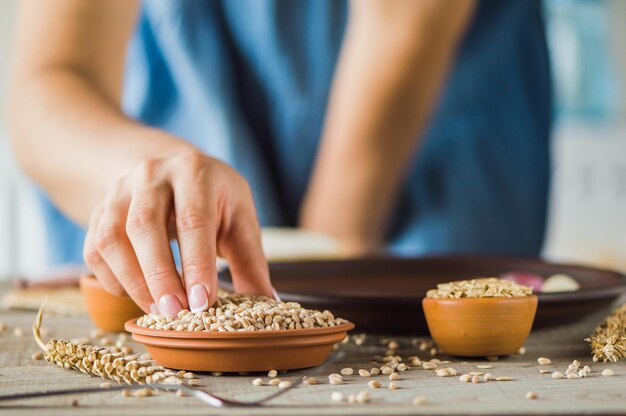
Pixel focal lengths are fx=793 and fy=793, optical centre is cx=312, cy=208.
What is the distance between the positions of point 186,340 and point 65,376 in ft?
0.43

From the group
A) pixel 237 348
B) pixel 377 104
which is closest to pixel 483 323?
pixel 237 348

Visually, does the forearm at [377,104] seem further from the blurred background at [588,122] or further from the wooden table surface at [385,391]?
the blurred background at [588,122]

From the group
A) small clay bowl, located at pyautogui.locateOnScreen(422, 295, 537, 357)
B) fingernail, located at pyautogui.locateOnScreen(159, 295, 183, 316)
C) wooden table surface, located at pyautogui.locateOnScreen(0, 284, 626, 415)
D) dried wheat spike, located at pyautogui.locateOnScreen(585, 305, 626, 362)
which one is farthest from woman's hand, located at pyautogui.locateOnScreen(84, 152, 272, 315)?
dried wheat spike, located at pyautogui.locateOnScreen(585, 305, 626, 362)

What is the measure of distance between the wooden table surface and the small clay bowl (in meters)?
0.02

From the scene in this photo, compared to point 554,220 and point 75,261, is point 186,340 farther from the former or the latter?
point 554,220

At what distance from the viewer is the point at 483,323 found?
32.4 inches

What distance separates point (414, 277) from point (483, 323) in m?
0.41

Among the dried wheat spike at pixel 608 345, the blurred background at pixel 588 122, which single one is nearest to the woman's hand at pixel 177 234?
the dried wheat spike at pixel 608 345

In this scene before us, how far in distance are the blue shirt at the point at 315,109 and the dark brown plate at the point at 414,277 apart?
2.42 ft

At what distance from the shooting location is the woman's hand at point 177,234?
32.8 inches

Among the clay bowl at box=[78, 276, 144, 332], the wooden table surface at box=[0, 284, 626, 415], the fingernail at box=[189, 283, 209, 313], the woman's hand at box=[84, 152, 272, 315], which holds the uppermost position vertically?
the woman's hand at box=[84, 152, 272, 315]

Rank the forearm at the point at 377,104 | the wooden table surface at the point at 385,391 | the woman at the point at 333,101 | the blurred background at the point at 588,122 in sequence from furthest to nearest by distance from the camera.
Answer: the blurred background at the point at 588,122, the forearm at the point at 377,104, the woman at the point at 333,101, the wooden table surface at the point at 385,391

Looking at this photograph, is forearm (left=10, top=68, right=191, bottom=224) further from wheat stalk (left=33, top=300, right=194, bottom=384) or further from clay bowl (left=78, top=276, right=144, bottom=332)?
wheat stalk (left=33, top=300, right=194, bottom=384)

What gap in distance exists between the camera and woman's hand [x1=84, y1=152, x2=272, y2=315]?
2.74ft
